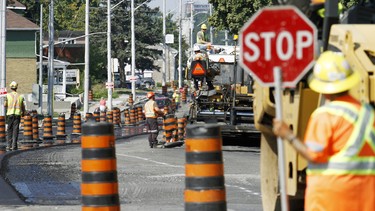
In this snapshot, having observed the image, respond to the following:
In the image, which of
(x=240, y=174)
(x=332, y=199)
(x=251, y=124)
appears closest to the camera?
(x=332, y=199)

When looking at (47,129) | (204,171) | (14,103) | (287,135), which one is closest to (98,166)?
(204,171)

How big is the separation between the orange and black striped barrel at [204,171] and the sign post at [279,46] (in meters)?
1.94

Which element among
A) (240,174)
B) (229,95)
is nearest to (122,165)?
(240,174)

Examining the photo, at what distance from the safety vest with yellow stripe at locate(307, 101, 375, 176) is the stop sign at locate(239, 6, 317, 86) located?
685 mm

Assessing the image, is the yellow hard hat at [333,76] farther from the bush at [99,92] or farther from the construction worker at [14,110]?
the bush at [99,92]

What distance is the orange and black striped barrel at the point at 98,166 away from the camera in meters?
11.8

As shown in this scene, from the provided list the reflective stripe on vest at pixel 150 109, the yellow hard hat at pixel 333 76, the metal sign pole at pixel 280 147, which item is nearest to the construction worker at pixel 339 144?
the yellow hard hat at pixel 333 76

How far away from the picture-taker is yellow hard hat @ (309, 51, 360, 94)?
342 inches

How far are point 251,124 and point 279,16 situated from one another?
71.2ft

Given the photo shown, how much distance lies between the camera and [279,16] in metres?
9.37

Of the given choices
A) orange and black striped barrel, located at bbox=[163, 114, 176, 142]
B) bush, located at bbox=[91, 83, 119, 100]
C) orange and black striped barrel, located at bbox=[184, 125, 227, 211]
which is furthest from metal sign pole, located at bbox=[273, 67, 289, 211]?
bush, located at bbox=[91, 83, 119, 100]

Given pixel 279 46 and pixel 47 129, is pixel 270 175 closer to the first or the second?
pixel 279 46

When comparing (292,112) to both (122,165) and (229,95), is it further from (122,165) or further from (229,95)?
(229,95)

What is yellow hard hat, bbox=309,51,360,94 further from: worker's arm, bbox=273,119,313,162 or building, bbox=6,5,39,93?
building, bbox=6,5,39,93
